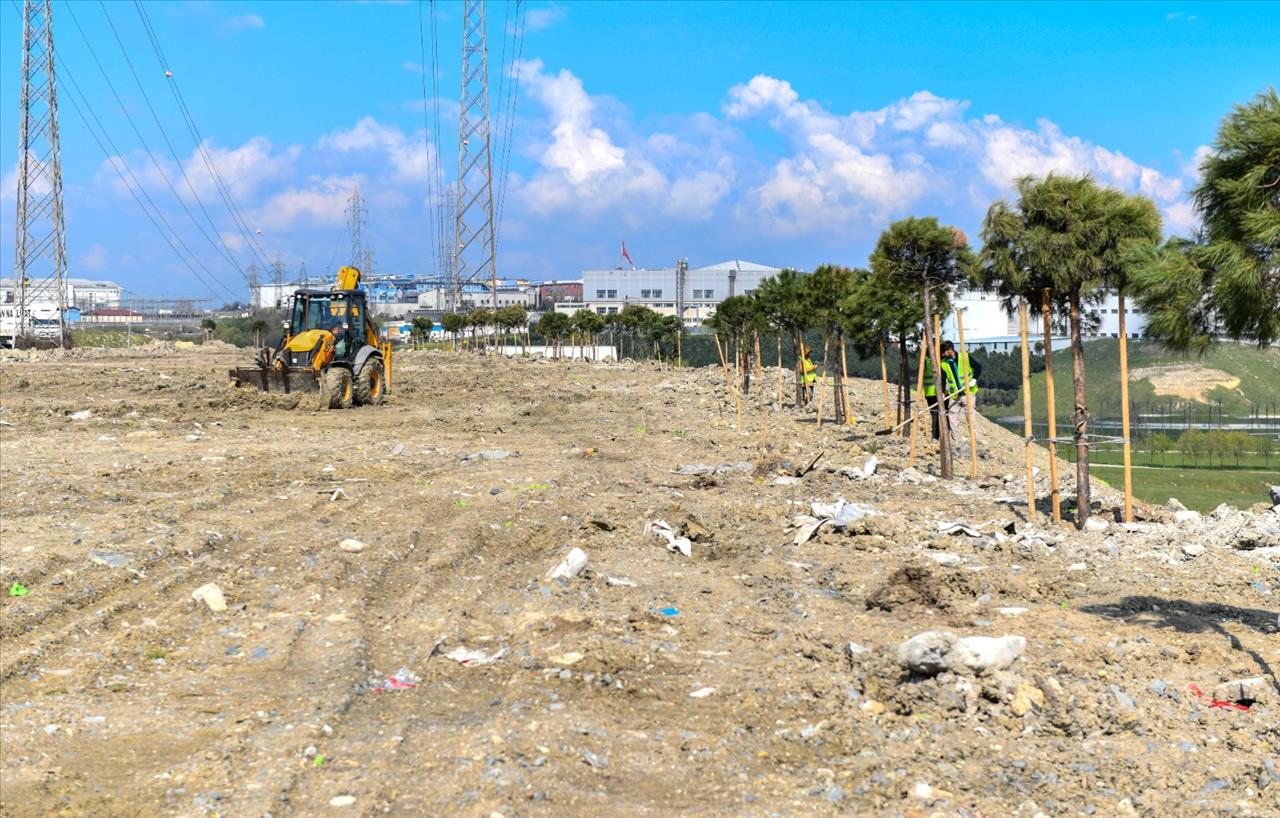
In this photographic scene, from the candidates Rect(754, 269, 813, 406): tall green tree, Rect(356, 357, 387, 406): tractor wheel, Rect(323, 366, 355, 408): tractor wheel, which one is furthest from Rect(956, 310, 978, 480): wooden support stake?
Rect(356, 357, 387, 406): tractor wheel

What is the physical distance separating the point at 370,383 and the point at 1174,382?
83321 mm

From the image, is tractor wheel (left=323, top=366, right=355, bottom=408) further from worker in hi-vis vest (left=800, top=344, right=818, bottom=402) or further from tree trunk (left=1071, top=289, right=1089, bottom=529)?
tree trunk (left=1071, top=289, right=1089, bottom=529)

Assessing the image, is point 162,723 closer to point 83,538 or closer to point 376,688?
point 376,688

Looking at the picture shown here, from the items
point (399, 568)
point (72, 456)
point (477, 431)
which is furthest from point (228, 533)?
point (477, 431)

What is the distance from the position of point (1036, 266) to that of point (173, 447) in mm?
12318

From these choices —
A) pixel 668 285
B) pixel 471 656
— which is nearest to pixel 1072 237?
pixel 471 656

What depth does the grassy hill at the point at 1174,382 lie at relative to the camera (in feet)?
274

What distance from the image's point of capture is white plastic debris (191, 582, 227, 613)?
795 centimetres

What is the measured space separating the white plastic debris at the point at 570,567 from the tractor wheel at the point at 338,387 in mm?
14854

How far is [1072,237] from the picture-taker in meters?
10.7

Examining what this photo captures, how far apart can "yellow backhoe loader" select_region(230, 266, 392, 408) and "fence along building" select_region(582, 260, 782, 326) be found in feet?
340

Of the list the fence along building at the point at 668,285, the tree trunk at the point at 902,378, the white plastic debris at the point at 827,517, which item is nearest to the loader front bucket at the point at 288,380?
the tree trunk at the point at 902,378

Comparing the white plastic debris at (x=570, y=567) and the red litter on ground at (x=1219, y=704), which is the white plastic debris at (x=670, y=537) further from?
the red litter on ground at (x=1219, y=704)

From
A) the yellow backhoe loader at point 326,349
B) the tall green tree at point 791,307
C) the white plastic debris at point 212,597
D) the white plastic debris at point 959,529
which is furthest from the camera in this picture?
the tall green tree at point 791,307
